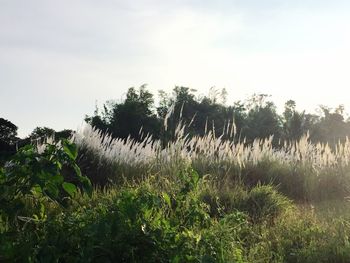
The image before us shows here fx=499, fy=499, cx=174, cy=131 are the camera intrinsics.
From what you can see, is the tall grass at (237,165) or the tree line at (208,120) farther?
the tree line at (208,120)

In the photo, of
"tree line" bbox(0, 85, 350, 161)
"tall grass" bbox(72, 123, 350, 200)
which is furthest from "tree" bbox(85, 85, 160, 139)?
"tall grass" bbox(72, 123, 350, 200)

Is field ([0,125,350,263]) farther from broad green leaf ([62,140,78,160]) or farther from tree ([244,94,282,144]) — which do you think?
tree ([244,94,282,144])

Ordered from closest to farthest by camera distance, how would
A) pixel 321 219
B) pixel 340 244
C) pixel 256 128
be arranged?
pixel 340 244
pixel 321 219
pixel 256 128

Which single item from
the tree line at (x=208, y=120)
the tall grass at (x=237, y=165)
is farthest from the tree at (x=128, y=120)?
the tall grass at (x=237, y=165)

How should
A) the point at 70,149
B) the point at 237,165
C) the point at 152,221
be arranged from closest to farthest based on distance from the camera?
the point at 70,149 < the point at 152,221 < the point at 237,165

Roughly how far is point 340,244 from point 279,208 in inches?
81.6

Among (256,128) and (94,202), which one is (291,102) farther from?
(94,202)

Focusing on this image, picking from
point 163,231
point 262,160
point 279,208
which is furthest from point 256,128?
point 163,231

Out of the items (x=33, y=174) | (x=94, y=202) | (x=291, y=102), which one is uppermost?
(x=291, y=102)

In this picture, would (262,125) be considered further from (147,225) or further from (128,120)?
(147,225)

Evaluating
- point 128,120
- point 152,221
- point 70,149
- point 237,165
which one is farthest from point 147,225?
point 128,120

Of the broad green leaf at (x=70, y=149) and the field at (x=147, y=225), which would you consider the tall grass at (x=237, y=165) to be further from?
the broad green leaf at (x=70, y=149)

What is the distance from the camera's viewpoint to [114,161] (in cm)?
997

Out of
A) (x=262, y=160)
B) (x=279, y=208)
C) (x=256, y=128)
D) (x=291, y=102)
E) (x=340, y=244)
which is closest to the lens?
(x=340, y=244)
